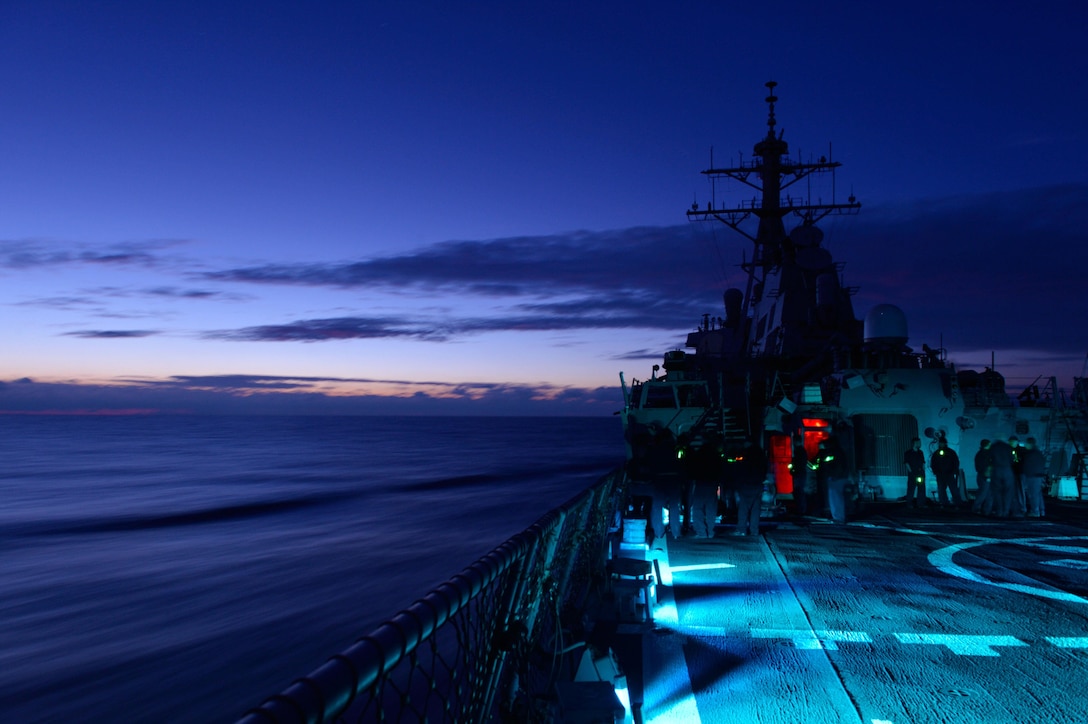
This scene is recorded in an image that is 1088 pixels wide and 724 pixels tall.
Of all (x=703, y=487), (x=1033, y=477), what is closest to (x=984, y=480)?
(x=1033, y=477)

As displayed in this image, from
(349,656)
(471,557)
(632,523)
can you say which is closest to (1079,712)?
(632,523)

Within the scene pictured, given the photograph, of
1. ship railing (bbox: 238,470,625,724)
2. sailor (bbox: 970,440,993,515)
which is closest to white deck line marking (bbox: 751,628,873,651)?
ship railing (bbox: 238,470,625,724)

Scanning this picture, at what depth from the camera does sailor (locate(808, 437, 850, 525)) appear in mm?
13102

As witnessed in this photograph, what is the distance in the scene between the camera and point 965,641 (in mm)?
6129

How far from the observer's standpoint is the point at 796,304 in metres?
26.6

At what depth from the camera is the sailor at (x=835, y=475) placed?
516 inches

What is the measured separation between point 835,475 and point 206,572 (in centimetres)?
1930

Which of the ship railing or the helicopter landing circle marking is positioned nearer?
the ship railing

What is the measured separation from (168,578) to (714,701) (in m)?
21.2

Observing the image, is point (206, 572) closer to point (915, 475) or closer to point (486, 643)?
point (915, 475)

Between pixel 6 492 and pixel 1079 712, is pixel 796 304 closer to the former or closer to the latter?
pixel 1079 712

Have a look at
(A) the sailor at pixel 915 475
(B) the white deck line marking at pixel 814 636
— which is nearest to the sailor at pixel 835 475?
(A) the sailor at pixel 915 475

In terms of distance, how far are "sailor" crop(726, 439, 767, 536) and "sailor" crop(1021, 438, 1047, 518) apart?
579cm

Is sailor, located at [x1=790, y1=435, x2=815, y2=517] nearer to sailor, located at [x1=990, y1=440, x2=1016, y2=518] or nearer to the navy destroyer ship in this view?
the navy destroyer ship
